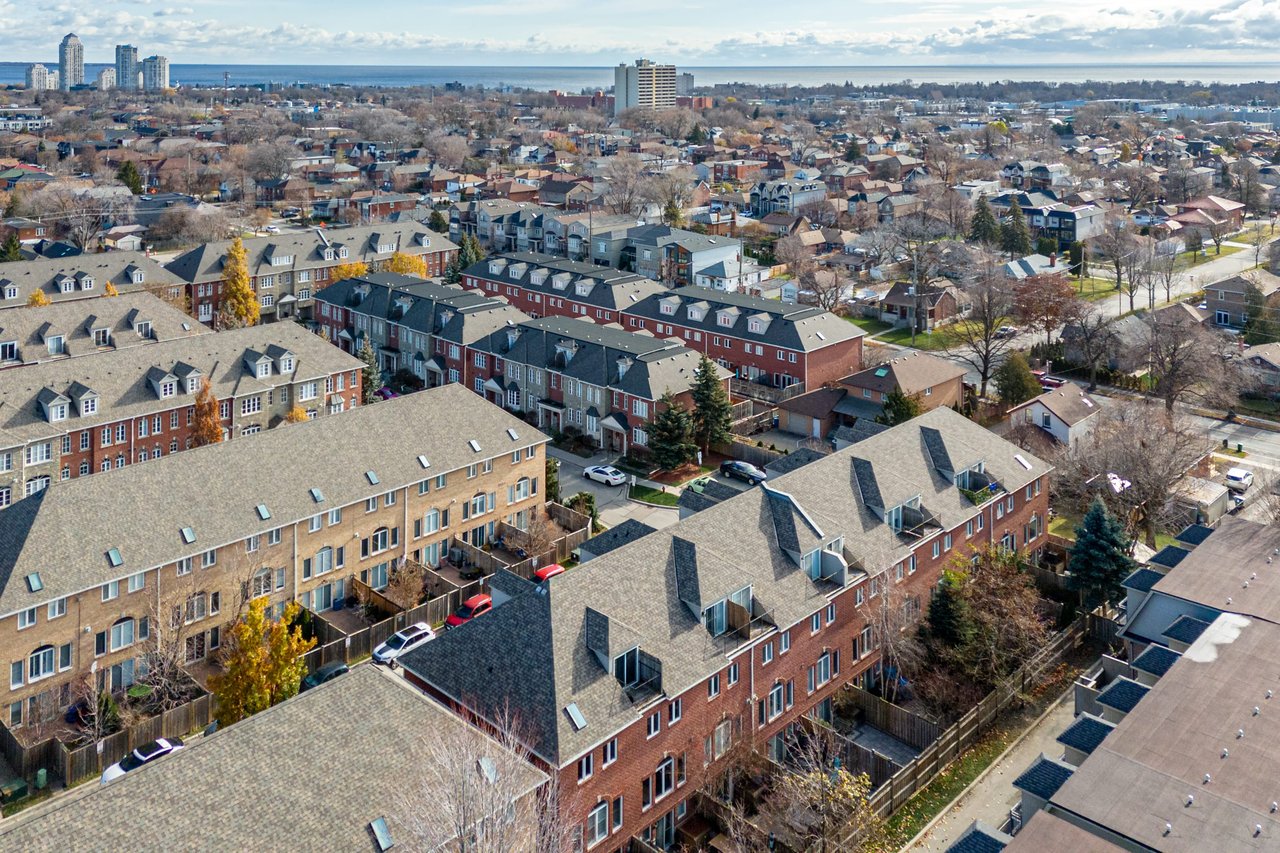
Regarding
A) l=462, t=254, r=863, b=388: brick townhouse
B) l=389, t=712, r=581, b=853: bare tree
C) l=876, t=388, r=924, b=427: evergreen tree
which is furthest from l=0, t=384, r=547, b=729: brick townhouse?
l=462, t=254, r=863, b=388: brick townhouse

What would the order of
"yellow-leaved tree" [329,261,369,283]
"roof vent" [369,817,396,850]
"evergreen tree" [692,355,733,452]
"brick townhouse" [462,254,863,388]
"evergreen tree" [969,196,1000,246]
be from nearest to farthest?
"roof vent" [369,817,396,850], "evergreen tree" [692,355,733,452], "brick townhouse" [462,254,863,388], "yellow-leaved tree" [329,261,369,283], "evergreen tree" [969,196,1000,246]

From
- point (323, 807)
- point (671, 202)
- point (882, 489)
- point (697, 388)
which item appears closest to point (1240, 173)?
point (671, 202)

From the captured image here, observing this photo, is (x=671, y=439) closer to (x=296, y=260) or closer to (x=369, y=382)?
(x=369, y=382)

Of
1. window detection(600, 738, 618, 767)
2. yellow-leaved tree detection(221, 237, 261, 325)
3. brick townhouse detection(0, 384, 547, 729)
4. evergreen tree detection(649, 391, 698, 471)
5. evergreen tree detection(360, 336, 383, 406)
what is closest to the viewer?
window detection(600, 738, 618, 767)

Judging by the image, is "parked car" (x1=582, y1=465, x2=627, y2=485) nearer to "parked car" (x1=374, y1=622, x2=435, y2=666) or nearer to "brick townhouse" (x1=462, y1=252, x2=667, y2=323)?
"parked car" (x1=374, y1=622, x2=435, y2=666)

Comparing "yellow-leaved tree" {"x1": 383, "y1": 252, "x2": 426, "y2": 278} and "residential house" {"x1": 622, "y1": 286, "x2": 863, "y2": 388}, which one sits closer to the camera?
"residential house" {"x1": 622, "y1": 286, "x2": 863, "y2": 388}
